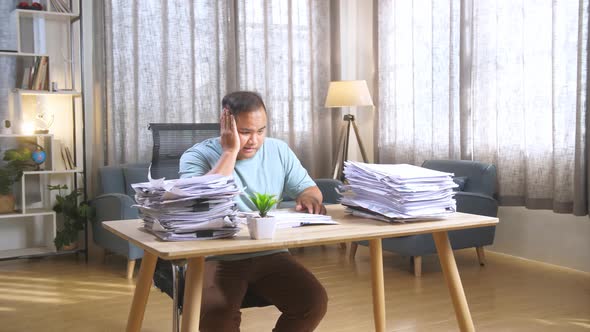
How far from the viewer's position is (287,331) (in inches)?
82.0

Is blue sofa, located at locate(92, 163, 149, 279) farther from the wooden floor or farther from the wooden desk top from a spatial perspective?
the wooden desk top

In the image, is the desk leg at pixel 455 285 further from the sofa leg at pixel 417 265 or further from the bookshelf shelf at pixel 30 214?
the bookshelf shelf at pixel 30 214

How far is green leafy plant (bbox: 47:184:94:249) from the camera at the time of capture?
14.9 ft

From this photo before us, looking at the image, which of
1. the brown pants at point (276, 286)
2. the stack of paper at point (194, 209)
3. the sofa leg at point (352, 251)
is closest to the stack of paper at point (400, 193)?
the brown pants at point (276, 286)

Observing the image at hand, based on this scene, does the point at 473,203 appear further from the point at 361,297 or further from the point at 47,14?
the point at 47,14

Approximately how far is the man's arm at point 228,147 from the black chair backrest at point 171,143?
132 cm

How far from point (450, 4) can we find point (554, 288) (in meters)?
2.19

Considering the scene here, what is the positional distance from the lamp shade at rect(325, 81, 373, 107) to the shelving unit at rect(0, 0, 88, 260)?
195cm

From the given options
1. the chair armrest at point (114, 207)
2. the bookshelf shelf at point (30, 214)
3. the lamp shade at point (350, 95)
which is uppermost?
the lamp shade at point (350, 95)

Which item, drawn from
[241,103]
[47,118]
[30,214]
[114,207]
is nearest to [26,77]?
[47,118]

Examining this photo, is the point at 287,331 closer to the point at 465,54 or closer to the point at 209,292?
the point at 209,292

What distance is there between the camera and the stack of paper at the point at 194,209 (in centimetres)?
164

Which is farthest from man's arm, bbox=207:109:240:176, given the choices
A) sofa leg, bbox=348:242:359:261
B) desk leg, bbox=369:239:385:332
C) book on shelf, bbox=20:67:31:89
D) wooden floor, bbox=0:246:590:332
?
book on shelf, bbox=20:67:31:89

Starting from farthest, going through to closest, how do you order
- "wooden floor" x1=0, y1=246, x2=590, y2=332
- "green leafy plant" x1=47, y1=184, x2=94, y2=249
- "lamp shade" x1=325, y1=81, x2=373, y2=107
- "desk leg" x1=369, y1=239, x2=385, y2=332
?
1. "lamp shade" x1=325, y1=81, x2=373, y2=107
2. "green leafy plant" x1=47, y1=184, x2=94, y2=249
3. "wooden floor" x1=0, y1=246, x2=590, y2=332
4. "desk leg" x1=369, y1=239, x2=385, y2=332
